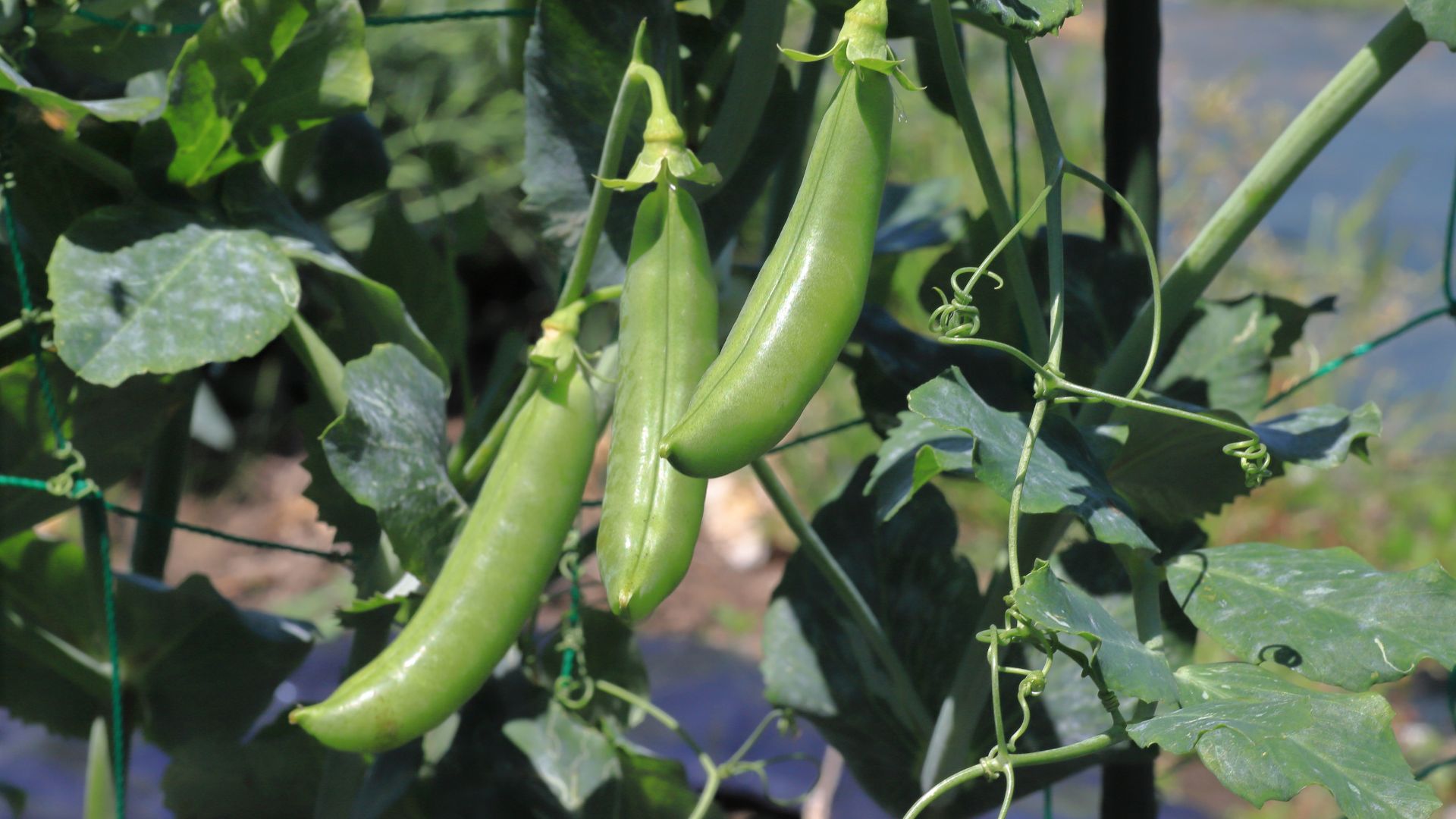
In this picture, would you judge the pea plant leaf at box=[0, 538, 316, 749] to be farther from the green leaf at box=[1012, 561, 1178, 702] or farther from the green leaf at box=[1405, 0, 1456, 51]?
the green leaf at box=[1405, 0, 1456, 51]

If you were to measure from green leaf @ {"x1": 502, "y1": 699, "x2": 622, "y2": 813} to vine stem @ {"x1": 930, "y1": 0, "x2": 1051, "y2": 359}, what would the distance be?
17.6 inches

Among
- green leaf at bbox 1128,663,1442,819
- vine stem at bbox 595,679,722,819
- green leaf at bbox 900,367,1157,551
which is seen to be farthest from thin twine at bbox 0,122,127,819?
green leaf at bbox 1128,663,1442,819

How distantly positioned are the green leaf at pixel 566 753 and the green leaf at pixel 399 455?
23 cm

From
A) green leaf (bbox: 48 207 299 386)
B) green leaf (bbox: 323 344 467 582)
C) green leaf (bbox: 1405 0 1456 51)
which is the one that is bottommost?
green leaf (bbox: 323 344 467 582)

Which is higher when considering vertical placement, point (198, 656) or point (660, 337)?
point (660, 337)

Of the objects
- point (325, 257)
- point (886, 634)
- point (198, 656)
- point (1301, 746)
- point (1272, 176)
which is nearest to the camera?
point (1301, 746)

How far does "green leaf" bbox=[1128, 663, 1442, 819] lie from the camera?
45 centimetres

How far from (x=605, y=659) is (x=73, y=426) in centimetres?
42

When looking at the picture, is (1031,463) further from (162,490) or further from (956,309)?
(162,490)

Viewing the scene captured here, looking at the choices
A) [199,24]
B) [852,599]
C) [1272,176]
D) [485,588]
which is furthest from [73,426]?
[1272,176]

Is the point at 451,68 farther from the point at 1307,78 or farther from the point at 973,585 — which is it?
the point at 973,585

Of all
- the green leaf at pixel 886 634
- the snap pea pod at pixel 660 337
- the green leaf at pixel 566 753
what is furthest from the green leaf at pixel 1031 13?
the green leaf at pixel 566 753

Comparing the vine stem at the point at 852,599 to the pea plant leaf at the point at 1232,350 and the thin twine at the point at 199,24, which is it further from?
the thin twine at the point at 199,24

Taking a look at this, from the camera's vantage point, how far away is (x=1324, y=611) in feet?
1.76
